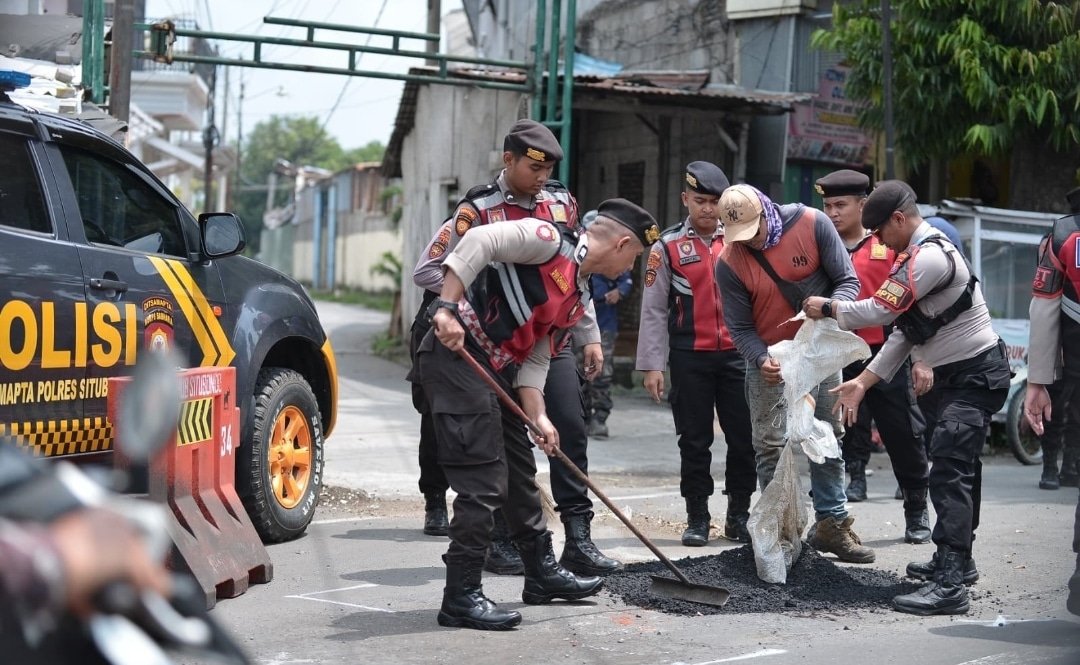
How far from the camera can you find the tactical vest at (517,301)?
501 centimetres

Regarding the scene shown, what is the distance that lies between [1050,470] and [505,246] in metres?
5.80

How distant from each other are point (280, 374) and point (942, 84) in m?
8.96

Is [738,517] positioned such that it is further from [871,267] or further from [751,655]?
[751,655]

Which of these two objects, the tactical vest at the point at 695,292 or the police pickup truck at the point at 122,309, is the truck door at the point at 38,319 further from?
the tactical vest at the point at 695,292

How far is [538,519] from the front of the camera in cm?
538

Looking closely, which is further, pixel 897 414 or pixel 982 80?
pixel 982 80

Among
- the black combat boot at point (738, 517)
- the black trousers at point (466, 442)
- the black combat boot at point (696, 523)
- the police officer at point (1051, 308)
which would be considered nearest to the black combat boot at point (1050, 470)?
the police officer at point (1051, 308)

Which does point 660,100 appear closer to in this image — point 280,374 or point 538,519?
point 280,374

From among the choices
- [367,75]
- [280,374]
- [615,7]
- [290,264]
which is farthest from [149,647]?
[290,264]

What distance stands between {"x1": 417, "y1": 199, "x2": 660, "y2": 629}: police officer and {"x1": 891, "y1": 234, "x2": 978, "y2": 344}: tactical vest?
116cm

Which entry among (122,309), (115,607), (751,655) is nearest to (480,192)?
(122,309)

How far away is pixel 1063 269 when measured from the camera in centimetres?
651

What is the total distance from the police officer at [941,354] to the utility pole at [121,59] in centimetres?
673

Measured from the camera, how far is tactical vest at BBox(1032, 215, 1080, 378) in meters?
6.25
